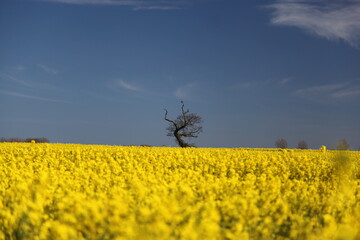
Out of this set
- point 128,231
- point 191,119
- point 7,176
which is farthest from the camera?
point 191,119

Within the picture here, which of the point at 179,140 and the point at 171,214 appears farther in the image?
the point at 179,140

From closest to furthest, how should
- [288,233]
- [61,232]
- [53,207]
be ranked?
[61,232] < [288,233] < [53,207]

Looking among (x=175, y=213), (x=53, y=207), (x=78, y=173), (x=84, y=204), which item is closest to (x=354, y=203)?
(x=175, y=213)

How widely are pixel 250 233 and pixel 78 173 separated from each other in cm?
649

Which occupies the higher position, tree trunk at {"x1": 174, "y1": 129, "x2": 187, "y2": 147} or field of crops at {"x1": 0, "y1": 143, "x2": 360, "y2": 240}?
tree trunk at {"x1": 174, "y1": 129, "x2": 187, "y2": 147}

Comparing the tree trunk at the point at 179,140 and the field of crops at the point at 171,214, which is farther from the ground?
the tree trunk at the point at 179,140

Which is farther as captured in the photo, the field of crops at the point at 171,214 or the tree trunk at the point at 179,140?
the tree trunk at the point at 179,140

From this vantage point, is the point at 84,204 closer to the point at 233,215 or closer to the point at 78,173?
the point at 233,215

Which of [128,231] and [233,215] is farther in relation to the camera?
[233,215]

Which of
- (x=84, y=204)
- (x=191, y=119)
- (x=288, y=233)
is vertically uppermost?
(x=191, y=119)

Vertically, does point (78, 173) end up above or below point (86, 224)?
above

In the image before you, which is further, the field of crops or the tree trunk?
the tree trunk

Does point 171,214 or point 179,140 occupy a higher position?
point 179,140

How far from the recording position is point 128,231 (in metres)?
4.25
